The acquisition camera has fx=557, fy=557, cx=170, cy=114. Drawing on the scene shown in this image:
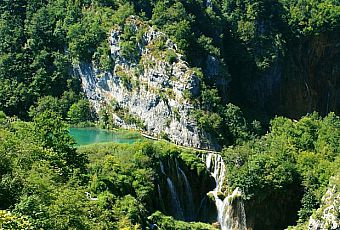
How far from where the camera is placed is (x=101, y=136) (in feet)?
167

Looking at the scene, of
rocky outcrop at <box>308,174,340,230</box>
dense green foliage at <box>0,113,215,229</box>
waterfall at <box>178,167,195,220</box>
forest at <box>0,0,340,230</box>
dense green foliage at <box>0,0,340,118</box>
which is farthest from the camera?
dense green foliage at <box>0,0,340,118</box>

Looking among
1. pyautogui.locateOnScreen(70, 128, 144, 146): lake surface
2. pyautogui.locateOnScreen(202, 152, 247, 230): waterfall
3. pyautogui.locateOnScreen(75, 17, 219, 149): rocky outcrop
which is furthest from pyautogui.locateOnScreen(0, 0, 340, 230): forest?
pyautogui.locateOnScreen(70, 128, 144, 146): lake surface

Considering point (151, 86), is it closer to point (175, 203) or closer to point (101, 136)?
point (101, 136)

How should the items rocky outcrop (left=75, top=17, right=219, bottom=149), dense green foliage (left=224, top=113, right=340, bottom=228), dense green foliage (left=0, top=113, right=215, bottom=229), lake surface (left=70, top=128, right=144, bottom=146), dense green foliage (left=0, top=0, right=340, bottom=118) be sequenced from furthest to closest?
dense green foliage (left=0, top=0, right=340, bottom=118), rocky outcrop (left=75, top=17, right=219, bottom=149), lake surface (left=70, top=128, right=144, bottom=146), dense green foliage (left=224, top=113, right=340, bottom=228), dense green foliage (left=0, top=113, right=215, bottom=229)

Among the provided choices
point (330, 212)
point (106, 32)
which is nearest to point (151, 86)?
point (106, 32)

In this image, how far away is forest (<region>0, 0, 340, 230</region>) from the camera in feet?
90.3

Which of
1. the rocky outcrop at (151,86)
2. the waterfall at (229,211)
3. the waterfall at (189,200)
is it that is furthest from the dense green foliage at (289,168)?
the rocky outcrop at (151,86)

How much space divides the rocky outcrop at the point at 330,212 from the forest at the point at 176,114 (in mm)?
102

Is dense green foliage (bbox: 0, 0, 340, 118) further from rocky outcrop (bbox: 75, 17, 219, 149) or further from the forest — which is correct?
rocky outcrop (bbox: 75, 17, 219, 149)

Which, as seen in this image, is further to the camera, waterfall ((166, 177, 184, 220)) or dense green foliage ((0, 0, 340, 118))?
dense green foliage ((0, 0, 340, 118))

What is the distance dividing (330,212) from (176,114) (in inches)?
847

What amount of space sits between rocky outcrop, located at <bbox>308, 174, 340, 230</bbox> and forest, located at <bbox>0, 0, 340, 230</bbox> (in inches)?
4.0

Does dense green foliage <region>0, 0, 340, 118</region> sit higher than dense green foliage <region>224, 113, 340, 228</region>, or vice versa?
dense green foliage <region>0, 0, 340, 118</region>

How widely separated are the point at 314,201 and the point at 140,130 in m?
21.4
